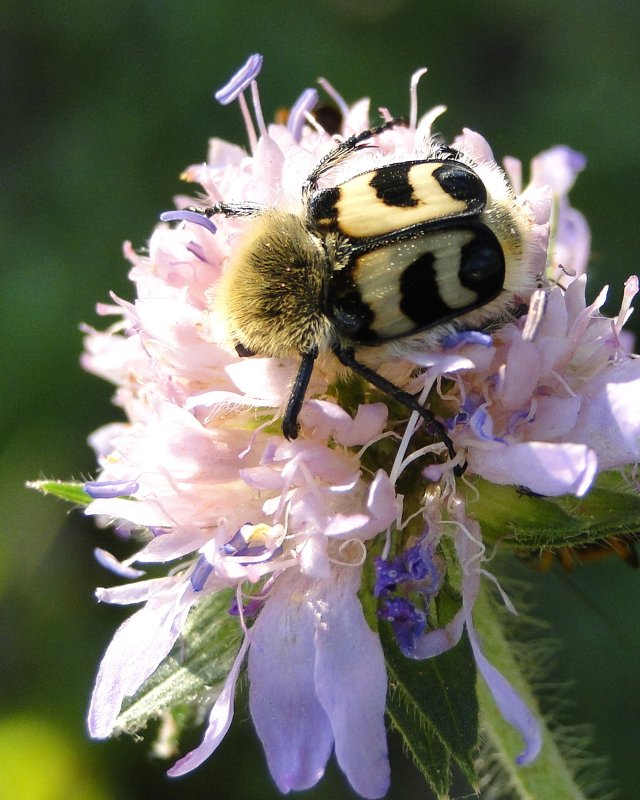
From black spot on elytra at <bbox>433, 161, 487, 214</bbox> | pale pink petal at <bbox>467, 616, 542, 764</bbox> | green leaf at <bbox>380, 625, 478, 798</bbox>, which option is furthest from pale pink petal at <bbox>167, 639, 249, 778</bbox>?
black spot on elytra at <bbox>433, 161, 487, 214</bbox>

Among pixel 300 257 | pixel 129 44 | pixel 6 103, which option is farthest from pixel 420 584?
pixel 6 103

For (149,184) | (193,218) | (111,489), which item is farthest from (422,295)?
(149,184)

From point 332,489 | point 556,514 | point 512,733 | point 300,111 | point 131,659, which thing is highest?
point 300,111

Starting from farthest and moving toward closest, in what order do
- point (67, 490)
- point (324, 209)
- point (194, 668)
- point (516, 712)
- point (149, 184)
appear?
point (149, 184) < point (67, 490) < point (194, 668) < point (324, 209) < point (516, 712)

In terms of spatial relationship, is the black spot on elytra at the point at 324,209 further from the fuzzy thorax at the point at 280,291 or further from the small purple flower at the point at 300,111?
the small purple flower at the point at 300,111

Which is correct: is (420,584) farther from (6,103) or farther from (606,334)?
(6,103)

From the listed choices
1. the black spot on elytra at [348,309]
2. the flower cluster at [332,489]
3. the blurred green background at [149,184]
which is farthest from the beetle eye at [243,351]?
the blurred green background at [149,184]

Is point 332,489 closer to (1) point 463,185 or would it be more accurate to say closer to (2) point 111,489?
(2) point 111,489
